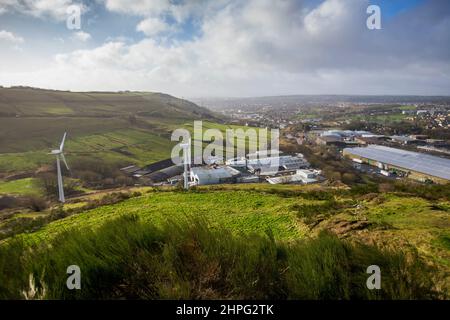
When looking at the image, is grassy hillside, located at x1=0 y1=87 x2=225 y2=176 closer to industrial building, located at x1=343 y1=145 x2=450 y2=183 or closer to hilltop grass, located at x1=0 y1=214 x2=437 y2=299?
Result: industrial building, located at x1=343 y1=145 x2=450 y2=183

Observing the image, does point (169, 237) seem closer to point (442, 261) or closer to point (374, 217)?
point (442, 261)

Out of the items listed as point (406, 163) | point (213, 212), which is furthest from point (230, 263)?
point (406, 163)

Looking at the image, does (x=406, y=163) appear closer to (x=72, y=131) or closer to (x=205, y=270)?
(x=205, y=270)

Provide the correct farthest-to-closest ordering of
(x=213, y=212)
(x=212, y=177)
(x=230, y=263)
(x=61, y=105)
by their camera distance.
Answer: (x=61, y=105), (x=212, y=177), (x=213, y=212), (x=230, y=263)

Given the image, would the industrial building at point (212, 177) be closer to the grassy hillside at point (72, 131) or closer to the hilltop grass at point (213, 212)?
the grassy hillside at point (72, 131)

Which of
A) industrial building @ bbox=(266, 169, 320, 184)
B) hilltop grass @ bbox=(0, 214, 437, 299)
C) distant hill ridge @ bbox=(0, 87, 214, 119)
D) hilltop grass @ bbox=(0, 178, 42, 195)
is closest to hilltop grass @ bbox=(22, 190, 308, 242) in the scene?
hilltop grass @ bbox=(0, 214, 437, 299)
